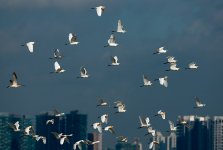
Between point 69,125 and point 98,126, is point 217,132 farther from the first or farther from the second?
point 98,126

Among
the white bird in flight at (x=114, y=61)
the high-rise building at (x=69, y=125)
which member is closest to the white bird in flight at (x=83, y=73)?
the white bird in flight at (x=114, y=61)

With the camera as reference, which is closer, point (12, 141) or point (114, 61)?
point (114, 61)

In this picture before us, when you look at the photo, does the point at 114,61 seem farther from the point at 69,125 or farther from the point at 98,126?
the point at 69,125

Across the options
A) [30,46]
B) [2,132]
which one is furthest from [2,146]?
[30,46]

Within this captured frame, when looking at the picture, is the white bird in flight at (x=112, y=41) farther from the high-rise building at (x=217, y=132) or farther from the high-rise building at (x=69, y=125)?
the high-rise building at (x=217, y=132)

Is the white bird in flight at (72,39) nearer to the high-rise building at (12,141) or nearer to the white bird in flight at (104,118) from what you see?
the white bird in flight at (104,118)

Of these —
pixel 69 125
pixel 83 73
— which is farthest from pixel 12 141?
pixel 83 73

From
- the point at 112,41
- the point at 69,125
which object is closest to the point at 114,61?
the point at 112,41

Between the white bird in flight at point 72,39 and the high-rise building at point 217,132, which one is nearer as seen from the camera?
the white bird in flight at point 72,39

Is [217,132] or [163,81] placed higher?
[163,81]
